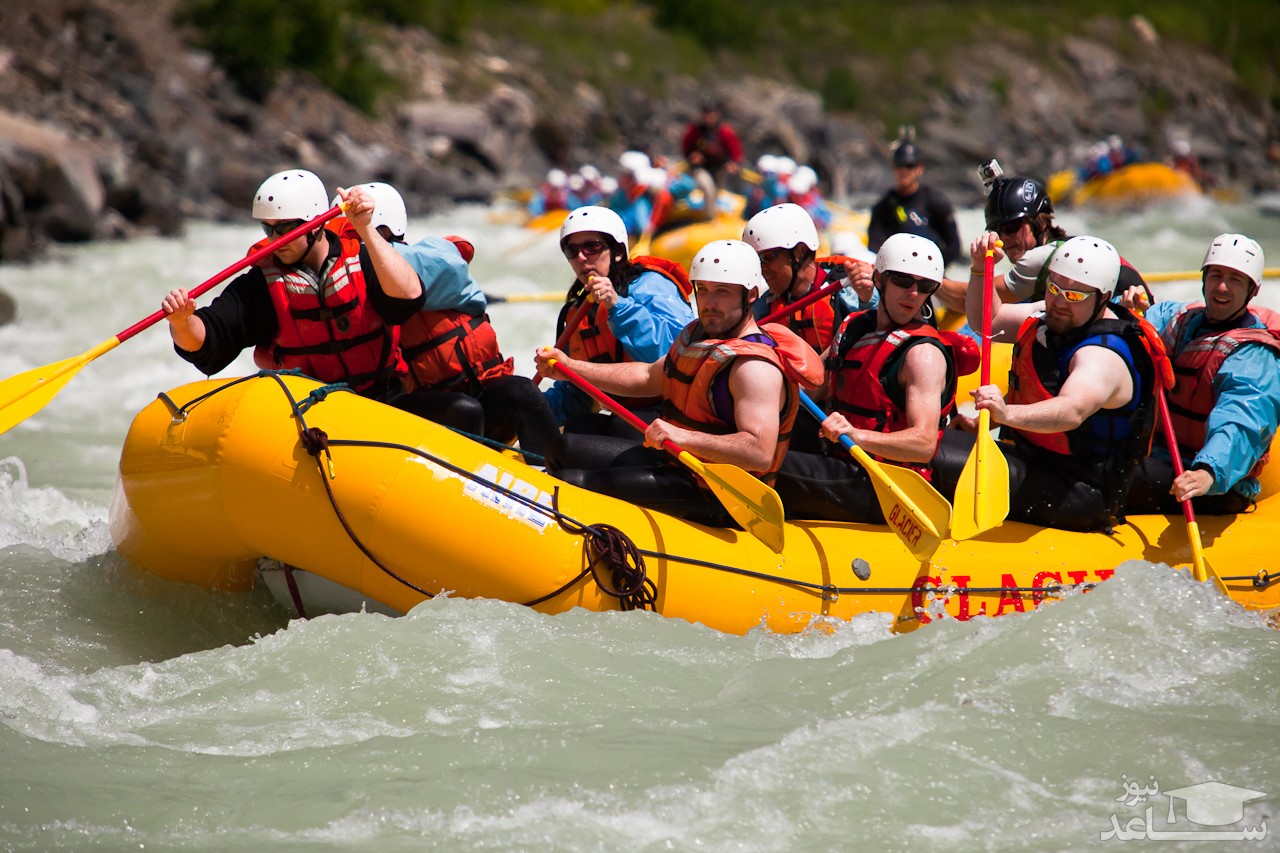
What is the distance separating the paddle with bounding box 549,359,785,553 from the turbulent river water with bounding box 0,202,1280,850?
1.13ft

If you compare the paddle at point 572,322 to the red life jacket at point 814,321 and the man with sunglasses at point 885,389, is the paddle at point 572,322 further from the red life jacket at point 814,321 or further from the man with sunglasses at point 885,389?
the man with sunglasses at point 885,389

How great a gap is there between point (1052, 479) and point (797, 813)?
167 cm

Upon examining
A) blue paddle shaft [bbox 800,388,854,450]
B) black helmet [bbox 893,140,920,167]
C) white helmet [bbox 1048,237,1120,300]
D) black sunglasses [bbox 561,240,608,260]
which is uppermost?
black helmet [bbox 893,140,920,167]

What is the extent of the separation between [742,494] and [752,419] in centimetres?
24

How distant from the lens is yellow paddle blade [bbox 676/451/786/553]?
12.7 feet

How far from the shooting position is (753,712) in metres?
3.63

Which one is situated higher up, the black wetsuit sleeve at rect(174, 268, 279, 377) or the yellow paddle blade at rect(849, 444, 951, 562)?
the black wetsuit sleeve at rect(174, 268, 279, 377)

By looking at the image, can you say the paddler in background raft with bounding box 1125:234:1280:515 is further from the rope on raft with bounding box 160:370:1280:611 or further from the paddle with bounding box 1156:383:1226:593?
the rope on raft with bounding box 160:370:1280:611

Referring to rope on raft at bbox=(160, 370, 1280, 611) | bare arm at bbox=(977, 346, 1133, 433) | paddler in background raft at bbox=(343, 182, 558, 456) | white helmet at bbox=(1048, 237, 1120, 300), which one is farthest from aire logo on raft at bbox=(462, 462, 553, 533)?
white helmet at bbox=(1048, 237, 1120, 300)

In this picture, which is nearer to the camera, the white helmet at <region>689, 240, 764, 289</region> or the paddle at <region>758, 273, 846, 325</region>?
the white helmet at <region>689, 240, 764, 289</region>

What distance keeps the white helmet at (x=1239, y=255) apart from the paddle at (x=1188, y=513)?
50 centimetres

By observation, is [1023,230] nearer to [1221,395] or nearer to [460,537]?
[1221,395]

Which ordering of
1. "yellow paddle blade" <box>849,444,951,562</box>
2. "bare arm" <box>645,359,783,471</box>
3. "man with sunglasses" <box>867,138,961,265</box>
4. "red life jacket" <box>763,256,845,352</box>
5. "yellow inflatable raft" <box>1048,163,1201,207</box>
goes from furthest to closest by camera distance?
"yellow inflatable raft" <box>1048,163,1201,207</box>, "man with sunglasses" <box>867,138,961,265</box>, "red life jacket" <box>763,256,845,352</box>, "yellow paddle blade" <box>849,444,951,562</box>, "bare arm" <box>645,359,783,471</box>

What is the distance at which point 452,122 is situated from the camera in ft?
70.0
